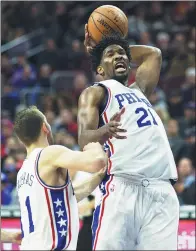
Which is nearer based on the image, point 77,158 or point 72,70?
point 77,158

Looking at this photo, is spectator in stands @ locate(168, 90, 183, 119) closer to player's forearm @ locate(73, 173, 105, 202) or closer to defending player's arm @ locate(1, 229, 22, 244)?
player's forearm @ locate(73, 173, 105, 202)

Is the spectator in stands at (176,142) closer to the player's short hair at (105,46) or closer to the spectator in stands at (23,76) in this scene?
the spectator in stands at (23,76)

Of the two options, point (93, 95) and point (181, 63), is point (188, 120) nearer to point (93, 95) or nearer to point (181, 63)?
point (181, 63)

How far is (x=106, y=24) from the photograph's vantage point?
6.36m

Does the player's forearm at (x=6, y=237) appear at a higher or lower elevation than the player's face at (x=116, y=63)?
lower

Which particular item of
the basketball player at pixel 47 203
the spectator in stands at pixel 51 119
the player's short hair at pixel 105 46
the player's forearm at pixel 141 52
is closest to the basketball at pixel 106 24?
the player's short hair at pixel 105 46

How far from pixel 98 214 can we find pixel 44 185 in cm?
58

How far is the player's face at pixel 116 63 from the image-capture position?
19.8 ft

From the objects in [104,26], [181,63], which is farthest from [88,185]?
[181,63]

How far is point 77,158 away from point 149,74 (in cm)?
167

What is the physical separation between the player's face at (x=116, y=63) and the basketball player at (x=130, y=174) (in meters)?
0.11

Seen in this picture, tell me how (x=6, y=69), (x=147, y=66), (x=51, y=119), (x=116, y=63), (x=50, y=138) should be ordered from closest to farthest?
(x=50, y=138) < (x=116, y=63) < (x=147, y=66) < (x=51, y=119) < (x=6, y=69)

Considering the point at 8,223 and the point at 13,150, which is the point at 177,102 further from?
the point at 8,223

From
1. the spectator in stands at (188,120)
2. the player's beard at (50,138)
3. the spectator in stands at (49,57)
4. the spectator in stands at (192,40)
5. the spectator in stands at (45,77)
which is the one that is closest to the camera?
the player's beard at (50,138)
